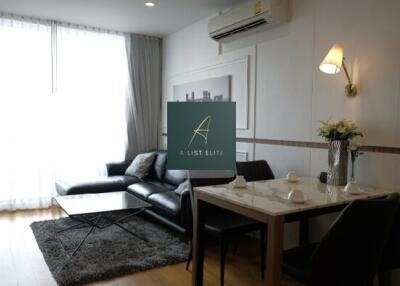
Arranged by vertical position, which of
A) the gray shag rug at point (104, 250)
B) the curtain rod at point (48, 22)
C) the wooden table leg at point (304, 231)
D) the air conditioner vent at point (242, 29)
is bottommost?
the gray shag rug at point (104, 250)

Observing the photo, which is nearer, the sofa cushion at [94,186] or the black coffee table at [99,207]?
the black coffee table at [99,207]

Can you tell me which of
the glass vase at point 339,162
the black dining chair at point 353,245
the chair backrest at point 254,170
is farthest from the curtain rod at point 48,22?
the black dining chair at point 353,245

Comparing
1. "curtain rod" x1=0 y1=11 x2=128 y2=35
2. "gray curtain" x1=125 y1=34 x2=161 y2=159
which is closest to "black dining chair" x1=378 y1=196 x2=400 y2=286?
"gray curtain" x1=125 y1=34 x2=161 y2=159

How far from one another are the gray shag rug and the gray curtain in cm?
182

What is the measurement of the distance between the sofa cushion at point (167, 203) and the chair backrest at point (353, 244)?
6.15ft

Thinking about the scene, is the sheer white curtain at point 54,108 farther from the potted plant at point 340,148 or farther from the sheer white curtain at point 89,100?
the potted plant at point 340,148

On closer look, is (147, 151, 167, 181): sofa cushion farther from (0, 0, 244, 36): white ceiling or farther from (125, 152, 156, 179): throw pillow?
(0, 0, 244, 36): white ceiling

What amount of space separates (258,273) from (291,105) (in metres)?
1.53

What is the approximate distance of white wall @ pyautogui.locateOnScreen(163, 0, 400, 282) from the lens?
241cm

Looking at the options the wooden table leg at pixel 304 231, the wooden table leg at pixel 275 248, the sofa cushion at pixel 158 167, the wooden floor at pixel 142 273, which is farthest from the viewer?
the sofa cushion at pixel 158 167

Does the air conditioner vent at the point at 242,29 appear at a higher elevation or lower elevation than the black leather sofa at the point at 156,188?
higher

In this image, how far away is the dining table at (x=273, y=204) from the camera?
1.70m

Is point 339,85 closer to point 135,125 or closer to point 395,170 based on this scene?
point 395,170

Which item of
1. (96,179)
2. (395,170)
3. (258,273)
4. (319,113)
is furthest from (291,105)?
(96,179)
